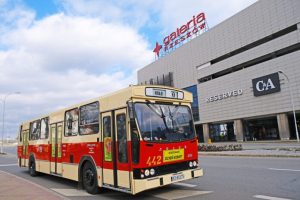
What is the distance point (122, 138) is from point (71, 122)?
11.7 ft

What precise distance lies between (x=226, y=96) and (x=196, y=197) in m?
45.6

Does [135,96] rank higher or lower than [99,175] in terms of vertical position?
higher

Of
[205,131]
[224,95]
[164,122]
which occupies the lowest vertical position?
[164,122]

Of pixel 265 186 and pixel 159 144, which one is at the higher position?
pixel 159 144

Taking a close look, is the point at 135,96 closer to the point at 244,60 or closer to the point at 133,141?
the point at 133,141

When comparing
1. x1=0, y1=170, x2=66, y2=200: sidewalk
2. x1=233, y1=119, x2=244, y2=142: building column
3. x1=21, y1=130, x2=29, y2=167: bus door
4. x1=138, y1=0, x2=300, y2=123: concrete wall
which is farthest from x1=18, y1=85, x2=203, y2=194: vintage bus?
x1=233, y1=119, x2=244, y2=142: building column

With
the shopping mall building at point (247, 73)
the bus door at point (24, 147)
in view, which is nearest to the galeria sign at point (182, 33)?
the shopping mall building at point (247, 73)

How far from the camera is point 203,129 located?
188ft

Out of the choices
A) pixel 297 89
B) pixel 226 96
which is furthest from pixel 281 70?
pixel 226 96

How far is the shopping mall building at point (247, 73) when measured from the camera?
40.8 meters

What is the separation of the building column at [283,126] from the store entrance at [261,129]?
11.3ft

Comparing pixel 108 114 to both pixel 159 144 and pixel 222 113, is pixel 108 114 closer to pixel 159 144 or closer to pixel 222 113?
pixel 159 144

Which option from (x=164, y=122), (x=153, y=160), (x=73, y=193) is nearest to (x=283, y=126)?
(x=164, y=122)

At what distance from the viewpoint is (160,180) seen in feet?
23.3
